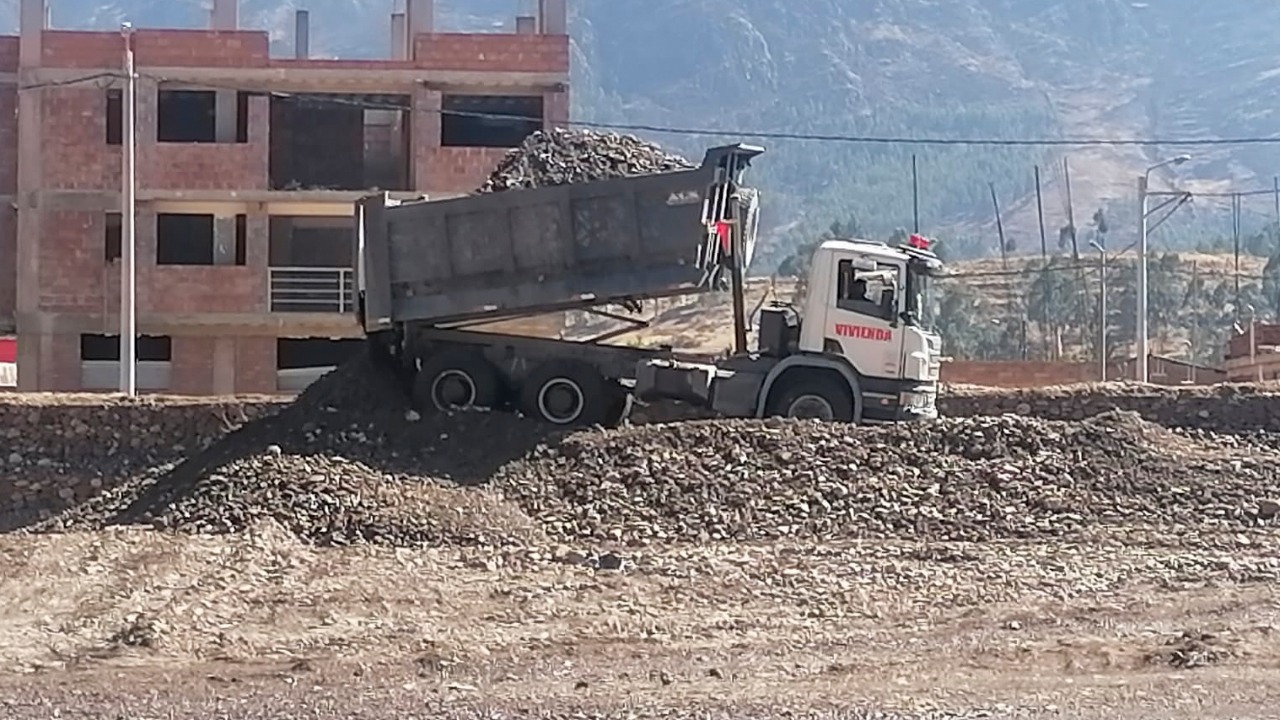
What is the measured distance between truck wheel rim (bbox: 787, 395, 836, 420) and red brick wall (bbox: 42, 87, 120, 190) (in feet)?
75.8

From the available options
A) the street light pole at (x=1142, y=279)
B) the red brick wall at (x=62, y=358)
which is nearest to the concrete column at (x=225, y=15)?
the red brick wall at (x=62, y=358)

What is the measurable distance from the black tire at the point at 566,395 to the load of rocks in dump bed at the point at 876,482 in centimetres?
168

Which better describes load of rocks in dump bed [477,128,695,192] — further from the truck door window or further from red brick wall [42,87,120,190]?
red brick wall [42,87,120,190]

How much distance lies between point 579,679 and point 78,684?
10.1ft

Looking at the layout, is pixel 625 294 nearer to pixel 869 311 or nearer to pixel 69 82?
pixel 869 311

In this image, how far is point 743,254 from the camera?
837 inches

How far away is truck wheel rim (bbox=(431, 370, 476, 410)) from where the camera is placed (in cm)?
2105

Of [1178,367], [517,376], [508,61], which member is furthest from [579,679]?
[1178,367]

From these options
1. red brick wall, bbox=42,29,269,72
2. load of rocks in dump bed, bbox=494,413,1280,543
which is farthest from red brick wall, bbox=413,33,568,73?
load of rocks in dump bed, bbox=494,413,1280,543

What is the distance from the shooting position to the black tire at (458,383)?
69.1ft

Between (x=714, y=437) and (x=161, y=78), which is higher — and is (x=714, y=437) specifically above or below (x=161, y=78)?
below

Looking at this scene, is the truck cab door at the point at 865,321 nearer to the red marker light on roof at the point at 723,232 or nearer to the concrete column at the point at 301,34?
the red marker light on roof at the point at 723,232

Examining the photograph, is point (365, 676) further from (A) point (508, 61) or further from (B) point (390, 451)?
(A) point (508, 61)

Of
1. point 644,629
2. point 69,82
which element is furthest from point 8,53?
point 644,629
